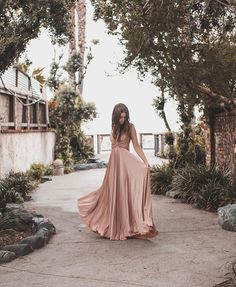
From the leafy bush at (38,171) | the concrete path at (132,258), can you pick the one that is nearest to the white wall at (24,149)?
the leafy bush at (38,171)

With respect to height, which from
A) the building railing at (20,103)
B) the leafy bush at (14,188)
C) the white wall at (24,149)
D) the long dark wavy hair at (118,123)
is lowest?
the leafy bush at (14,188)

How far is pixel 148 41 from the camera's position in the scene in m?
9.57

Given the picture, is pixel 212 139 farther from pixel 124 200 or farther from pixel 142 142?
pixel 142 142

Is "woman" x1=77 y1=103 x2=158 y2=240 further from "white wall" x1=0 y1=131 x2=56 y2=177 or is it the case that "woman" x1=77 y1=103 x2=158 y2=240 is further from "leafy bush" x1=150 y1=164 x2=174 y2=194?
"white wall" x1=0 y1=131 x2=56 y2=177

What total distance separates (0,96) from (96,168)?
24.4 feet

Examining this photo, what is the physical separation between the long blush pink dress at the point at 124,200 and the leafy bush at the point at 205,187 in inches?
118

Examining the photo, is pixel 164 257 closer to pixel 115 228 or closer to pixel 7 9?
pixel 115 228

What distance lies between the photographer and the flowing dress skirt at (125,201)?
6.17 metres

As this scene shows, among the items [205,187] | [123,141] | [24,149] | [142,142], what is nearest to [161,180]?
[205,187]

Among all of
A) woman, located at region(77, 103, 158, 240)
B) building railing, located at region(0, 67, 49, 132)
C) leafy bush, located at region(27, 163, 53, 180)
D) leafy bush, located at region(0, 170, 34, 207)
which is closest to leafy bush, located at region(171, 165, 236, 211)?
woman, located at region(77, 103, 158, 240)

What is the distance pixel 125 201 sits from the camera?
626 centimetres

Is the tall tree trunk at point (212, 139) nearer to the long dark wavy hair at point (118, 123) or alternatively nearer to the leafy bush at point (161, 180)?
the leafy bush at point (161, 180)

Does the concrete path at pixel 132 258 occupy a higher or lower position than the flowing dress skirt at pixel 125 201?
lower

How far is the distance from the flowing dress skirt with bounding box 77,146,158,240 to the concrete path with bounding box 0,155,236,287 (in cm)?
16
